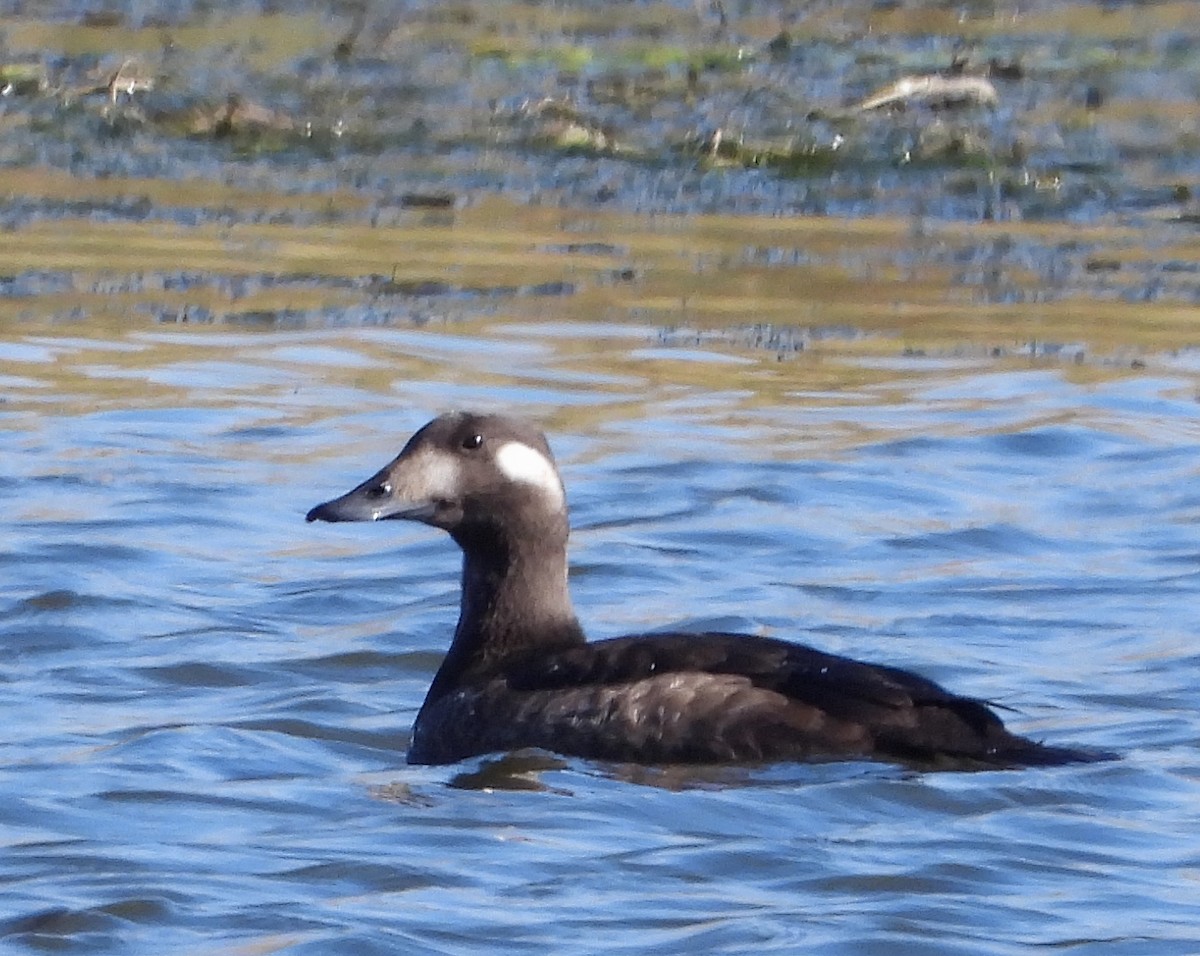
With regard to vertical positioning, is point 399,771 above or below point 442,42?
below

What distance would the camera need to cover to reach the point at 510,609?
8.85 meters

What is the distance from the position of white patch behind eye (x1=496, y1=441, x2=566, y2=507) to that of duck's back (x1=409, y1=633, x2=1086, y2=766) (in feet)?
1.68

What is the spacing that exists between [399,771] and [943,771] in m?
1.45

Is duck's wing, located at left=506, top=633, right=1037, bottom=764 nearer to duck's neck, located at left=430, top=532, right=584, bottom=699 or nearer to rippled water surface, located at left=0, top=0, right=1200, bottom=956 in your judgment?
rippled water surface, located at left=0, top=0, right=1200, bottom=956

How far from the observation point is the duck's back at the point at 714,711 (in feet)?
25.7

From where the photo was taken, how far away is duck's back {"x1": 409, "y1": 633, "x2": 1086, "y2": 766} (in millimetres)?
7848

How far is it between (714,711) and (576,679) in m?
0.46

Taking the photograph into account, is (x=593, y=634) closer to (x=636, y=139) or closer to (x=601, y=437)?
(x=601, y=437)

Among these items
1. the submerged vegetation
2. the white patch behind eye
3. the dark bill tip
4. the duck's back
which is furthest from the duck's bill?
the submerged vegetation

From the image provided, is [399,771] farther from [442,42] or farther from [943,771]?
[442,42]

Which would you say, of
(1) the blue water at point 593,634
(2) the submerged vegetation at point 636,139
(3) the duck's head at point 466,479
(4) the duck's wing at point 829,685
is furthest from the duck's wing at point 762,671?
(2) the submerged vegetation at point 636,139

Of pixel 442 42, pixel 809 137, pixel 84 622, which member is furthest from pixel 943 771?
pixel 442 42

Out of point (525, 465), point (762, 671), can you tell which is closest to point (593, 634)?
point (525, 465)

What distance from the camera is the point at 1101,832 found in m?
7.43
